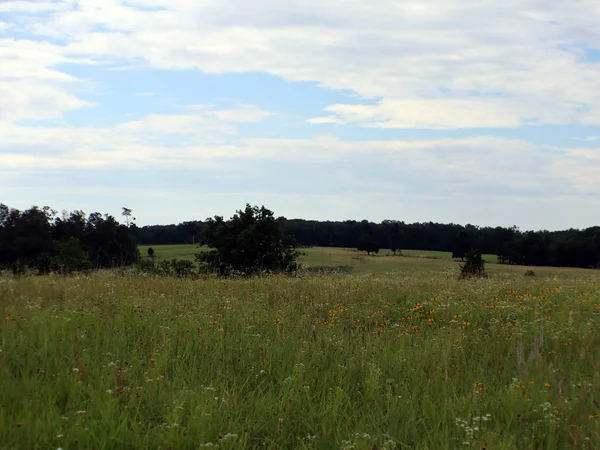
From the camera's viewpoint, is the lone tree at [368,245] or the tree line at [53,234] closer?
the tree line at [53,234]

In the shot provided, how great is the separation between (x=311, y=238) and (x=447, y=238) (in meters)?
30.1

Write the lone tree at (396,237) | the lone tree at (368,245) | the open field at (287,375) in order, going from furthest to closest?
the lone tree at (396,237)
the lone tree at (368,245)
the open field at (287,375)

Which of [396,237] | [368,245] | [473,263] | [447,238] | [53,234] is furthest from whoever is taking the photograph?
[447,238]

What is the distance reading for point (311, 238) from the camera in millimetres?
73562

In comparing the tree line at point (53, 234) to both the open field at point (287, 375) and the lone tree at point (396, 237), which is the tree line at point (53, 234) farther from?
the lone tree at point (396, 237)

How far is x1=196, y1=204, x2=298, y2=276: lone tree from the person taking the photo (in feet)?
78.3

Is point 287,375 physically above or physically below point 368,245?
below

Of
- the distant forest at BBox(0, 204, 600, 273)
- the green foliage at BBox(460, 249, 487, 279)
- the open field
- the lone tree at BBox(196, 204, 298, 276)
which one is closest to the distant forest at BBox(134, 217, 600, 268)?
the distant forest at BBox(0, 204, 600, 273)

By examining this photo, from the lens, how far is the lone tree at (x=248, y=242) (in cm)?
2388

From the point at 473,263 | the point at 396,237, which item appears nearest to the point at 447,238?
the point at 396,237

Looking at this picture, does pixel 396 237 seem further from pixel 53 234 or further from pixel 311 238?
pixel 53 234

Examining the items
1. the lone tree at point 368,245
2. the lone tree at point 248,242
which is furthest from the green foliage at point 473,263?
the lone tree at point 368,245

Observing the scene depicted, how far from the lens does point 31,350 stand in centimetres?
541

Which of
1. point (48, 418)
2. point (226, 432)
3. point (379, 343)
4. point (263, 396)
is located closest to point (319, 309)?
point (379, 343)
